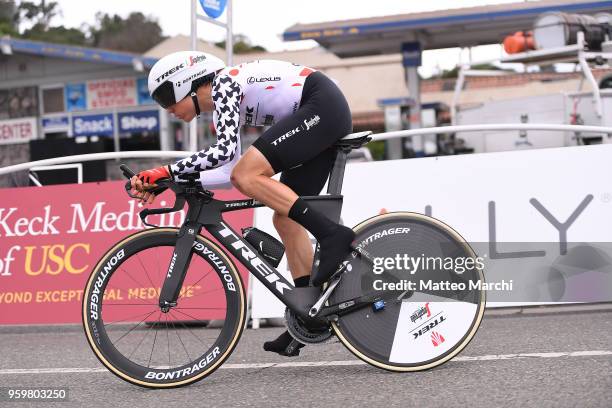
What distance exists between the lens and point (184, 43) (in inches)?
2749

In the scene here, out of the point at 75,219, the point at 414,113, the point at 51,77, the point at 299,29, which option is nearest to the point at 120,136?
the point at 51,77

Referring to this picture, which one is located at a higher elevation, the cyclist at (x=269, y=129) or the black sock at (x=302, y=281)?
the cyclist at (x=269, y=129)

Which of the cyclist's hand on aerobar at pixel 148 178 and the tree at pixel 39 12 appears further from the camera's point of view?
the tree at pixel 39 12

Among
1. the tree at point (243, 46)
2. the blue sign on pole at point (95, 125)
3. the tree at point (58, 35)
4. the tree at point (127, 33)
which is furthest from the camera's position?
the tree at point (127, 33)

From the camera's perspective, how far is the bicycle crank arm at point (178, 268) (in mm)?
5242

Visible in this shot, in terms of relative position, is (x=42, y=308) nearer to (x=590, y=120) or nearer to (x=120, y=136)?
(x=590, y=120)

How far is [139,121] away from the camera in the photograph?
84.3ft

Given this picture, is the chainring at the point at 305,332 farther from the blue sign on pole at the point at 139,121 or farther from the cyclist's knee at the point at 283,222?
the blue sign on pole at the point at 139,121

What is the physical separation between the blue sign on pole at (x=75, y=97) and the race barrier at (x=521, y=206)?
19.1 meters

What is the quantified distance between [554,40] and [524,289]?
895 cm

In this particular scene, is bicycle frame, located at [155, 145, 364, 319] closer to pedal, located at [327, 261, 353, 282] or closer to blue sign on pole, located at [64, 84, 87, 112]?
pedal, located at [327, 261, 353, 282]

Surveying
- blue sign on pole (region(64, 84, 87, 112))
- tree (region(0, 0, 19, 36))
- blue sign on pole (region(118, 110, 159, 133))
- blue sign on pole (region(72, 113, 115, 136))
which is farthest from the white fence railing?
tree (region(0, 0, 19, 36))

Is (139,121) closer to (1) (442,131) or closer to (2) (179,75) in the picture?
(1) (442,131)

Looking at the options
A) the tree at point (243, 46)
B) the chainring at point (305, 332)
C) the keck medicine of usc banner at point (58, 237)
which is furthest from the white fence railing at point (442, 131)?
the tree at point (243, 46)
